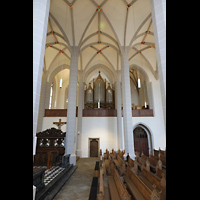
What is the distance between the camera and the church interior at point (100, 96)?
11.0 ft

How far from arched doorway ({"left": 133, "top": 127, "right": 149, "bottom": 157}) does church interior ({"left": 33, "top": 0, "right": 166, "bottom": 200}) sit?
0.31ft

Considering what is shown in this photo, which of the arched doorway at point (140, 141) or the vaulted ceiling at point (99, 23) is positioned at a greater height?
the vaulted ceiling at point (99, 23)

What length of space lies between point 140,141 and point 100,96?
22.0ft

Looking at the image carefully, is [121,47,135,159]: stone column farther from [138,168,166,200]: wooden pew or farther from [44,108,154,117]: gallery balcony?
[44,108,154,117]: gallery balcony

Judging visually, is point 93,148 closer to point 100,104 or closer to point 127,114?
point 100,104

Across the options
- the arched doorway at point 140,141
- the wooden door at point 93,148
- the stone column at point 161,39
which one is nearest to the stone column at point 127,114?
the wooden door at point 93,148

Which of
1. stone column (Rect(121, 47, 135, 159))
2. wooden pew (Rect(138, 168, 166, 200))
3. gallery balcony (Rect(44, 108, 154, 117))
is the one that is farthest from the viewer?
gallery balcony (Rect(44, 108, 154, 117))

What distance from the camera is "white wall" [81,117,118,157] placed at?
1279 centimetres

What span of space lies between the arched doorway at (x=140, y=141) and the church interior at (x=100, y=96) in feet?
0.31

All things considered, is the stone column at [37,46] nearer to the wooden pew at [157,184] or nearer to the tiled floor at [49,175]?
the wooden pew at [157,184]

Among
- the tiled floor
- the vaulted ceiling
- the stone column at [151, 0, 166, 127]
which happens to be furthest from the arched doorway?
the stone column at [151, 0, 166, 127]

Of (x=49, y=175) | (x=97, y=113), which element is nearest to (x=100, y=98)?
(x=97, y=113)
